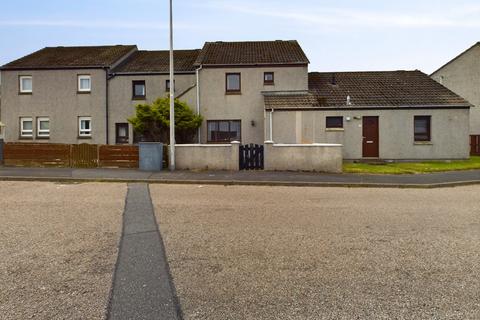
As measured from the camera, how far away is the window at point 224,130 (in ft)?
76.5

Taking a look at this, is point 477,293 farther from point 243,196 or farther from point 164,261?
point 243,196

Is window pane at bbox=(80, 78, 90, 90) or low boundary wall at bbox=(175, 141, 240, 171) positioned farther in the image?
window pane at bbox=(80, 78, 90, 90)

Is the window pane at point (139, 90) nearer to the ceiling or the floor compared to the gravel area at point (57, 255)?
nearer to the ceiling

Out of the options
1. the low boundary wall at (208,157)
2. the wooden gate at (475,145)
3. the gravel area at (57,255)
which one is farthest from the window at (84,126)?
the wooden gate at (475,145)

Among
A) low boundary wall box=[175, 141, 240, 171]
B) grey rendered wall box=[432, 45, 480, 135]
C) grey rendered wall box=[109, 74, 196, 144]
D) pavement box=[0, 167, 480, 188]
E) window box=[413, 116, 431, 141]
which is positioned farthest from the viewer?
grey rendered wall box=[432, 45, 480, 135]

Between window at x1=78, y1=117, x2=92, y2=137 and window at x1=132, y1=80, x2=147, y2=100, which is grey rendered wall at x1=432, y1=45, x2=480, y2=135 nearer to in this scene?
window at x1=132, y1=80, x2=147, y2=100

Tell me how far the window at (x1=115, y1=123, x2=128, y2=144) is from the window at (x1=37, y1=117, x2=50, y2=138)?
4705 mm

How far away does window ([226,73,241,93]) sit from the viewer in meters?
23.5

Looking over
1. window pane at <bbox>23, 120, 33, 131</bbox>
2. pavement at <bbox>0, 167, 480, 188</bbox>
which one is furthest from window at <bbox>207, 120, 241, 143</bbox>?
window pane at <bbox>23, 120, 33, 131</bbox>

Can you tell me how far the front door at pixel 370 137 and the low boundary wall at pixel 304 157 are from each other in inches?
235

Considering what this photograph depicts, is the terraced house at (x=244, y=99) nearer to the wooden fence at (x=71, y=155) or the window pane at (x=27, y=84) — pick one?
the window pane at (x=27, y=84)

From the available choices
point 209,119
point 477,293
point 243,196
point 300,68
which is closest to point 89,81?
point 209,119

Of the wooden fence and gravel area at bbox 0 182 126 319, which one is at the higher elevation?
the wooden fence

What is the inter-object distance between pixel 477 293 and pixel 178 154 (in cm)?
1388
